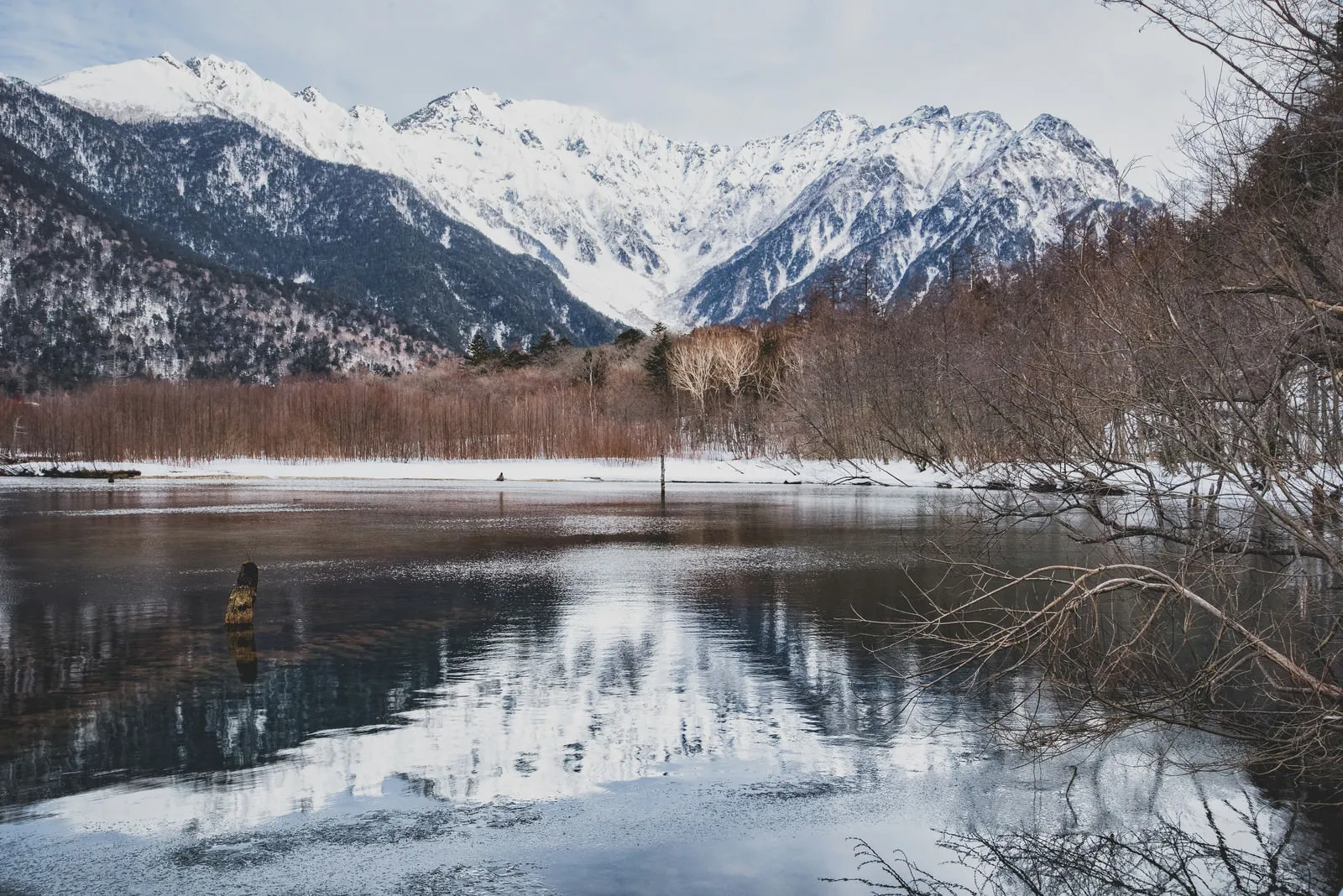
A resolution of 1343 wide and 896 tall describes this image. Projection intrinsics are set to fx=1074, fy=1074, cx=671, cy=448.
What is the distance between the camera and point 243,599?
58.3ft

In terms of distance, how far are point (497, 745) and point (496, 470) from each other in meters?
76.1

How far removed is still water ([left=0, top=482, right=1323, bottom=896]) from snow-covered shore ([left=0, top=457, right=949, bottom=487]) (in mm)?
52230

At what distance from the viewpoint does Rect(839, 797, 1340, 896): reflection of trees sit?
25.6 ft

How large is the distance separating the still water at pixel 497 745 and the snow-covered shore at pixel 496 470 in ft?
171

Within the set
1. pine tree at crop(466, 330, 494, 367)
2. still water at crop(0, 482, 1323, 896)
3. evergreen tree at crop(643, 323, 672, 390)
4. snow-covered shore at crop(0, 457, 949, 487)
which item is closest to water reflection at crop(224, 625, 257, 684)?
still water at crop(0, 482, 1323, 896)

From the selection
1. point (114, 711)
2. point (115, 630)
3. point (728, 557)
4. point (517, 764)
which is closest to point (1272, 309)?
point (517, 764)

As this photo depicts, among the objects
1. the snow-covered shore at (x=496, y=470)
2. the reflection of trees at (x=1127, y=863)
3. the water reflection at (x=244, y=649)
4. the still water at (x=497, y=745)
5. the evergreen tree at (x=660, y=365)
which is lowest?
the reflection of trees at (x=1127, y=863)

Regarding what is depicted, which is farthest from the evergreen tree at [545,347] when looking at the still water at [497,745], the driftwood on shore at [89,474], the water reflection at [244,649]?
the water reflection at [244,649]

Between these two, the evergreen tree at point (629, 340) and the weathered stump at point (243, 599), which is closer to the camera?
the weathered stump at point (243, 599)

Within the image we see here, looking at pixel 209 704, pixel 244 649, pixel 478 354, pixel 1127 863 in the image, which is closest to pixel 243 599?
pixel 244 649

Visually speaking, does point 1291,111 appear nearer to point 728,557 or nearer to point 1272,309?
point 1272,309

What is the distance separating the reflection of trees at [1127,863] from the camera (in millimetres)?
7801

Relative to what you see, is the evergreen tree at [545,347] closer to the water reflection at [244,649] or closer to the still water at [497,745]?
the still water at [497,745]

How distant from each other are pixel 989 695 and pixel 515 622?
27.3ft
